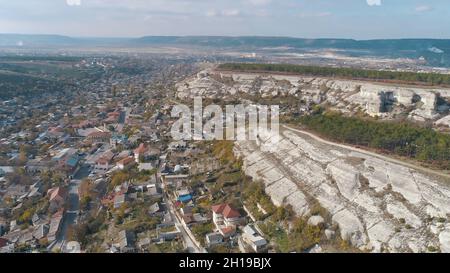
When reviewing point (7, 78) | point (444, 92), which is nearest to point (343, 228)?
point (444, 92)

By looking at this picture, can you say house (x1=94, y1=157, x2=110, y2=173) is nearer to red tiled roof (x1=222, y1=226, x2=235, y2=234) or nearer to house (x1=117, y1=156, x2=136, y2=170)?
house (x1=117, y1=156, x2=136, y2=170)

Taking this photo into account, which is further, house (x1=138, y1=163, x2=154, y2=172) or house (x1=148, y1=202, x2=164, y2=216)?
house (x1=138, y1=163, x2=154, y2=172)

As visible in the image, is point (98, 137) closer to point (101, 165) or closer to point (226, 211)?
point (101, 165)

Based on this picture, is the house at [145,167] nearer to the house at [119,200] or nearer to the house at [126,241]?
the house at [119,200]

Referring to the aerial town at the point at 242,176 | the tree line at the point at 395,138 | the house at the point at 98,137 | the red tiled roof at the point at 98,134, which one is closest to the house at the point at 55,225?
the aerial town at the point at 242,176

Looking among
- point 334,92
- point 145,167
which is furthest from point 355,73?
point 145,167

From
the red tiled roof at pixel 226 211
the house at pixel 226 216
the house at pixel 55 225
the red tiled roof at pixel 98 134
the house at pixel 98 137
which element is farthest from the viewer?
the red tiled roof at pixel 98 134

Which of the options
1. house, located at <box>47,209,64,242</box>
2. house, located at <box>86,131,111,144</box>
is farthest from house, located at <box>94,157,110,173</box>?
house, located at <box>47,209,64,242</box>
